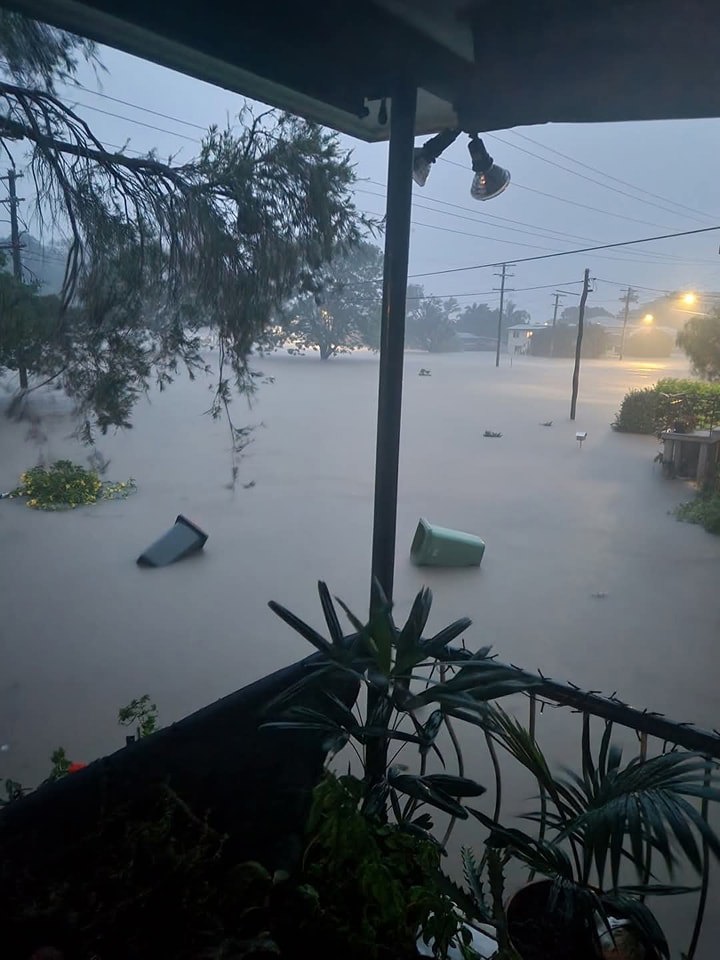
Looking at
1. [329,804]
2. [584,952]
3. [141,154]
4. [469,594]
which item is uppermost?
[141,154]

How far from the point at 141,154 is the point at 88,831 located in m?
2.22

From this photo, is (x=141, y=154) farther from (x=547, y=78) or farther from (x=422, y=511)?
(x=422, y=511)

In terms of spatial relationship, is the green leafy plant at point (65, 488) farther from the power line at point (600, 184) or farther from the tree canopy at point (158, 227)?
the power line at point (600, 184)

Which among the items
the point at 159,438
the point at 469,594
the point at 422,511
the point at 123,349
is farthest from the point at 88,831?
the point at 422,511

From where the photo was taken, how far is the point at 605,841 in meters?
0.71

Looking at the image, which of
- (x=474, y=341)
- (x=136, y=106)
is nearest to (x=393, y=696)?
(x=136, y=106)

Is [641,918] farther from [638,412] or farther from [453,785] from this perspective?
[638,412]

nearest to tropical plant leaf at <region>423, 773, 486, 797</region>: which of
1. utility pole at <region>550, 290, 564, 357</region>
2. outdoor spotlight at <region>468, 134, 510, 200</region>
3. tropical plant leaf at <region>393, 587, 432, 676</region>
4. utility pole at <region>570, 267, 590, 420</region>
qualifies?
tropical plant leaf at <region>393, 587, 432, 676</region>

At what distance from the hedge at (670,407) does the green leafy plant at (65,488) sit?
4910 millimetres

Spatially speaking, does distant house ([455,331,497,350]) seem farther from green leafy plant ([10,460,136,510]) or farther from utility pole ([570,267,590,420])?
green leafy plant ([10,460,136,510])

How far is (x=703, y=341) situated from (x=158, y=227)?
3.87 meters

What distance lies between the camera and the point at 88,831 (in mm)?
759

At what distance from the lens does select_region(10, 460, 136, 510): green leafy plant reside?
15.1 feet

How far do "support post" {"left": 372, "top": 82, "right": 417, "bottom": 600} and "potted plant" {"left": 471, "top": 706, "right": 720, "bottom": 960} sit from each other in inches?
22.2
